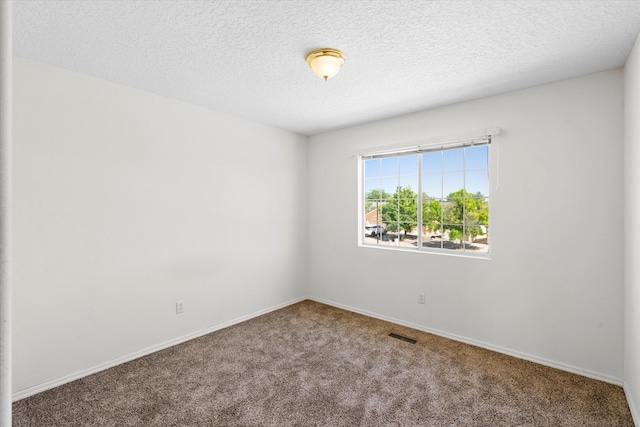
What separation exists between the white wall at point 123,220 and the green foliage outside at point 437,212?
5.11 feet

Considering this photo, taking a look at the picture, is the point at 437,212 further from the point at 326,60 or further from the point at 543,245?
the point at 326,60

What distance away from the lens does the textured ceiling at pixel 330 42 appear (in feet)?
5.85

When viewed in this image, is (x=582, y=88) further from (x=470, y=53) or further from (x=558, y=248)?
(x=558, y=248)

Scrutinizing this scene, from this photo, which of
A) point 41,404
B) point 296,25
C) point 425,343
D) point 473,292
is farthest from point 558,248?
point 41,404

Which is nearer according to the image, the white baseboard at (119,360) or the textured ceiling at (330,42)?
the textured ceiling at (330,42)

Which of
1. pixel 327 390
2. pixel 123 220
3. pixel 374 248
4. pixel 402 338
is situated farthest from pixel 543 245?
pixel 123 220

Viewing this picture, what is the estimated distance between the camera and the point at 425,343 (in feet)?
10.5

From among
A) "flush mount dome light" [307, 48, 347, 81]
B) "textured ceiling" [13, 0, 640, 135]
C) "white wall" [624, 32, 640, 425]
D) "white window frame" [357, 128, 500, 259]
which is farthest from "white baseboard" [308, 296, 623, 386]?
"flush mount dome light" [307, 48, 347, 81]

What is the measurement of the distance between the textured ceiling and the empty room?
18 mm

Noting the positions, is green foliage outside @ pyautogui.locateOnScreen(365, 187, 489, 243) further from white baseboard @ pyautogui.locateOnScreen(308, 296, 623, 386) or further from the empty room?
white baseboard @ pyautogui.locateOnScreen(308, 296, 623, 386)

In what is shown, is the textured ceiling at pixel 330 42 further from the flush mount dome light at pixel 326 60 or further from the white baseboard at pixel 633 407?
the white baseboard at pixel 633 407

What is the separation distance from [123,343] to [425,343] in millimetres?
2871

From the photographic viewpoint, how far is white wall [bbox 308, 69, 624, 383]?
8.17 ft

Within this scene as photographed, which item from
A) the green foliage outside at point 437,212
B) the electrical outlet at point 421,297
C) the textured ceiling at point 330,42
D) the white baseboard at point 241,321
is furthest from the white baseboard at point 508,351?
the textured ceiling at point 330,42
